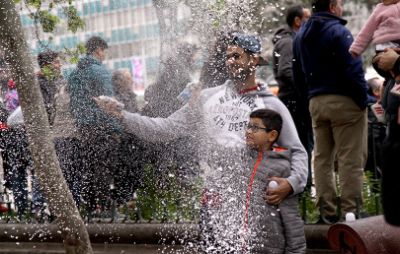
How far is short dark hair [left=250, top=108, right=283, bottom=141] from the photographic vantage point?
662 centimetres

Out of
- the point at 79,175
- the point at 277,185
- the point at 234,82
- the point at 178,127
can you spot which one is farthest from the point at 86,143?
the point at 277,185

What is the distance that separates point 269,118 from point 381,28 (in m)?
1.09

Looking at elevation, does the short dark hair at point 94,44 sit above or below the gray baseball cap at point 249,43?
below

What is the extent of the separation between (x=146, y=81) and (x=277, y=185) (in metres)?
2.15

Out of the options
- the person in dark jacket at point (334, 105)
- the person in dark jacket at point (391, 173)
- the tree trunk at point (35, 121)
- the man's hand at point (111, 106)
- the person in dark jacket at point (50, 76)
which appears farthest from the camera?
the person in dark jacket at point (50, 76)

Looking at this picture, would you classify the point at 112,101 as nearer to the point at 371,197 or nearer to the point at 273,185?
the point at 273,185

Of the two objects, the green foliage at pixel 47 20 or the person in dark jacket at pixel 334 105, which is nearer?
the person in dark jacket at pixel 334 105

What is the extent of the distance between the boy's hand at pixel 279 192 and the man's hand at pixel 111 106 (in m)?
1.86

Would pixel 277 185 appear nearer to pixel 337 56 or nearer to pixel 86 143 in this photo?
pixel 337 56

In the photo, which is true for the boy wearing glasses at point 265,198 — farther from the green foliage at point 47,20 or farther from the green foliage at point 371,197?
the green foliage at point 47,20

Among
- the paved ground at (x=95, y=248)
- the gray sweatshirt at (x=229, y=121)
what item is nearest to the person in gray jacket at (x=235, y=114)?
the gray sweatshirt at (x=229, y=121)

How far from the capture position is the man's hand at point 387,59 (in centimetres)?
641

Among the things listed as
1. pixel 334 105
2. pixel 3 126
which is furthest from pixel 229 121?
pixel 3 126

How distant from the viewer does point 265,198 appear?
6.43 m
